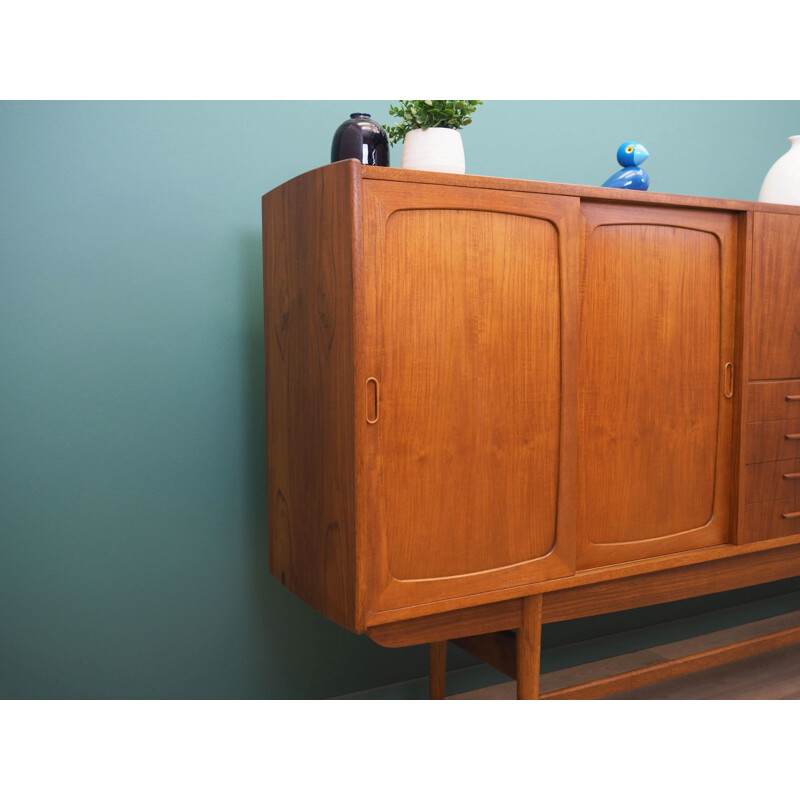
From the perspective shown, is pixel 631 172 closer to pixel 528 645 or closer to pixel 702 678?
pixel 528 645

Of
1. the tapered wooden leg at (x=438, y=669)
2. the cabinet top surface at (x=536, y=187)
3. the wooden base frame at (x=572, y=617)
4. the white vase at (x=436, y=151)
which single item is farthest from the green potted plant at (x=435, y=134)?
the tapered wooden leg at (x=438, y=669)

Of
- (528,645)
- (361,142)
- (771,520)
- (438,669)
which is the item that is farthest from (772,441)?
(361,142)

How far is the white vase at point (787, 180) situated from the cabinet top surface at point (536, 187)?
96mm

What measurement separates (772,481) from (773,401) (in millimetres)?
211

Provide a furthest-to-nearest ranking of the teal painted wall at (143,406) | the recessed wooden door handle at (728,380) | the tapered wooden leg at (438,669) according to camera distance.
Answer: the tapered wooden leg at (438,669) < the recessed wooden door handle at (728,380) < the teal painted wall at (143,406)

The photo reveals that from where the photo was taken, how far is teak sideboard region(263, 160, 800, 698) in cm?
131

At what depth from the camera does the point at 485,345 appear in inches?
55.2

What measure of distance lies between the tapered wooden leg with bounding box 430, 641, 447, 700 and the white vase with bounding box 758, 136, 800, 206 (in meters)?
1.52

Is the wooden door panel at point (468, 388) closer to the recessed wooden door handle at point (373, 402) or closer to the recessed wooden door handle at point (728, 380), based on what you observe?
the recessed wooden door handle at point (373, 402)

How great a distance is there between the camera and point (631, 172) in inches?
68.2

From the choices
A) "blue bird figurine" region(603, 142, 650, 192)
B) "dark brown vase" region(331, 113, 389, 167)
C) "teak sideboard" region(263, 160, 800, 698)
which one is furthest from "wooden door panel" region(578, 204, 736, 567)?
"dark brown vase" region(331, 113, 389, 167)

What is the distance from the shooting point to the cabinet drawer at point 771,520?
1784 mm

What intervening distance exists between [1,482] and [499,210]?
4.02 ft

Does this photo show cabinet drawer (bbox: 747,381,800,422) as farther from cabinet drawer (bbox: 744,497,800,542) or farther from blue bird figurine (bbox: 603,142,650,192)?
blue bird figurine (bbox: 603,142,650,192)
